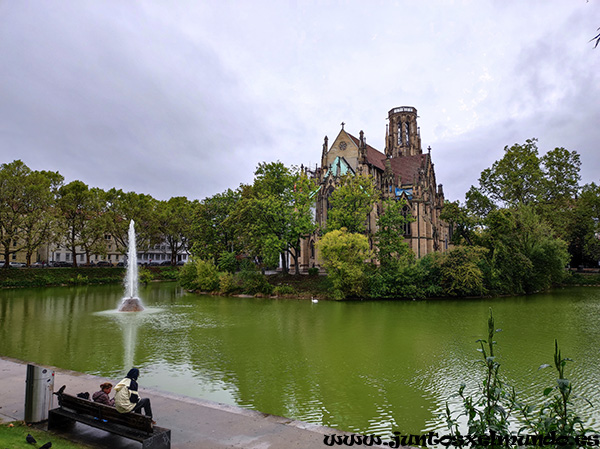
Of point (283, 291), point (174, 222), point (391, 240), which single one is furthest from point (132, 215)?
point (391, 240)

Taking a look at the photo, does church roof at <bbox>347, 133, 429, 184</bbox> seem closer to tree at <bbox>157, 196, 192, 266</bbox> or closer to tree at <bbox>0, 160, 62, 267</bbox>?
tree at <bbox>157, 196, 192, 266</bbox>

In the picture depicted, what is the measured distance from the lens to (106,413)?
6320 millimetres

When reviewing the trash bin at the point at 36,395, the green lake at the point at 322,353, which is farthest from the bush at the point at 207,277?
the trash bin at the point at 36,395

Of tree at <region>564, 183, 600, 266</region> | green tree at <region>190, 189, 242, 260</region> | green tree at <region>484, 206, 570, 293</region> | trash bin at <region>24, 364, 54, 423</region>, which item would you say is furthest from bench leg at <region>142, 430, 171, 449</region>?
tree at <region>564, 183, 600, 266</region>

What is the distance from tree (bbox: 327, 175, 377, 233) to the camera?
41.3 metres

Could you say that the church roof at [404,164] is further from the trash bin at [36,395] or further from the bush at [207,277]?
the trash bin at [36,395]

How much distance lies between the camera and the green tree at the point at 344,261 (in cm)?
3547

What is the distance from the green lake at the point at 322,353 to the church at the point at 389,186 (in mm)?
27283

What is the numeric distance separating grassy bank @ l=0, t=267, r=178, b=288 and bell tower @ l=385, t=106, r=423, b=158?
45374 millimetres

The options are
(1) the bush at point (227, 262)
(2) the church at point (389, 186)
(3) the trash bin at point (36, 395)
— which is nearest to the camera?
(3) the trash bin at point (36, 395)

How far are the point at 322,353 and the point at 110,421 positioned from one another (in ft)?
30.6

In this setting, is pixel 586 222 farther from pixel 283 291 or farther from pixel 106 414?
pixel 106 414

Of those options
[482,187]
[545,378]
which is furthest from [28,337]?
[482,187]

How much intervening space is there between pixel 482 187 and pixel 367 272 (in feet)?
94.1
